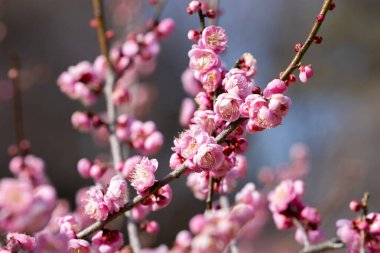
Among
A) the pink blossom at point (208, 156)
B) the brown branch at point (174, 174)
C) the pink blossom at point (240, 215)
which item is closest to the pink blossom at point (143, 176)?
the brown branch at point (174, 174)

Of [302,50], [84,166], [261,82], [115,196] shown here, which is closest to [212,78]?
[302,50]

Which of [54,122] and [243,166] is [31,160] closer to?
[243,166]

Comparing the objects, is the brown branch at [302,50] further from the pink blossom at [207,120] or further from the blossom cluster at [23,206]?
the blossom cluster at [23,206]

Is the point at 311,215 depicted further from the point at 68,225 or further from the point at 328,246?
the point at 68,225

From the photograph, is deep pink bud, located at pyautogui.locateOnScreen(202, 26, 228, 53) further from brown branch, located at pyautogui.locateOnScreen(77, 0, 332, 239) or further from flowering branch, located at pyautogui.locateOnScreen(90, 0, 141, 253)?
flowering branch, located at pyautogui.locateOnScreen(90, 0, 141, 253)

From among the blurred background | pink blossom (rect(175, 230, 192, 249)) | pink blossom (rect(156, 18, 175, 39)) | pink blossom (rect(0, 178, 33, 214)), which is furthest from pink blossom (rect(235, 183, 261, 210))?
the blurred background
